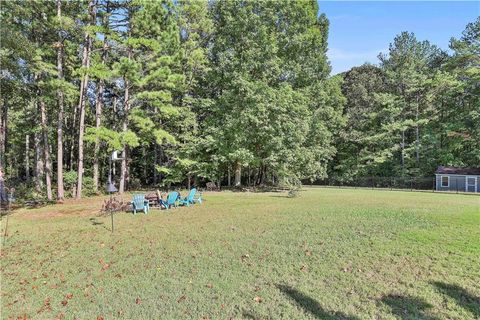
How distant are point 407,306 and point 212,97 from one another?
25179mm

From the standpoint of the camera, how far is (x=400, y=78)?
37500mm

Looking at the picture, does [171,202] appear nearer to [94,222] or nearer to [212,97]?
[94,222]

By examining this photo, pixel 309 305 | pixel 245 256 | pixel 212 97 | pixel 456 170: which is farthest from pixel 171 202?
pixel 456 170

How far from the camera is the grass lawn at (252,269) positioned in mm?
5395

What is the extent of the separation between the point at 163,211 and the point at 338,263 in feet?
27.0

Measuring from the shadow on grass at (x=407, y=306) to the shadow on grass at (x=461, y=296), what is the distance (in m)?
0.50

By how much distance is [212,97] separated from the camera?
94.7 feet

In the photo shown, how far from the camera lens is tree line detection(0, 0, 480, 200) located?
18.0 m

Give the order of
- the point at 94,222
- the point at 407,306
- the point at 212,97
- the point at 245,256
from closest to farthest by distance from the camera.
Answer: the point at 407,306 → the point at 245,256 → the point at 94,222 → the point at 212,97

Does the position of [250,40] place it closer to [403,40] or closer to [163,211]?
[163,211]

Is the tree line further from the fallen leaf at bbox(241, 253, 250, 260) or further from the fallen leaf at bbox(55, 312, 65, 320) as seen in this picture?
the fallen leaf at bbox(241, 253, 250, 260)

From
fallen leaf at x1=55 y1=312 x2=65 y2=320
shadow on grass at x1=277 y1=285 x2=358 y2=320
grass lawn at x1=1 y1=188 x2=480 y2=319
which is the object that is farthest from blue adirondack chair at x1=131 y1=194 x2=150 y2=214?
shadow on grass at x1=277 y1=285 x2=358 y2=320

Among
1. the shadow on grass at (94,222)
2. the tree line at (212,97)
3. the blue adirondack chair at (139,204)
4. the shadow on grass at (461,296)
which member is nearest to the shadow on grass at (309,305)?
the shadow on grass at (461,296)

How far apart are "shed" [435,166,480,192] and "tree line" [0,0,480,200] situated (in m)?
1.61
